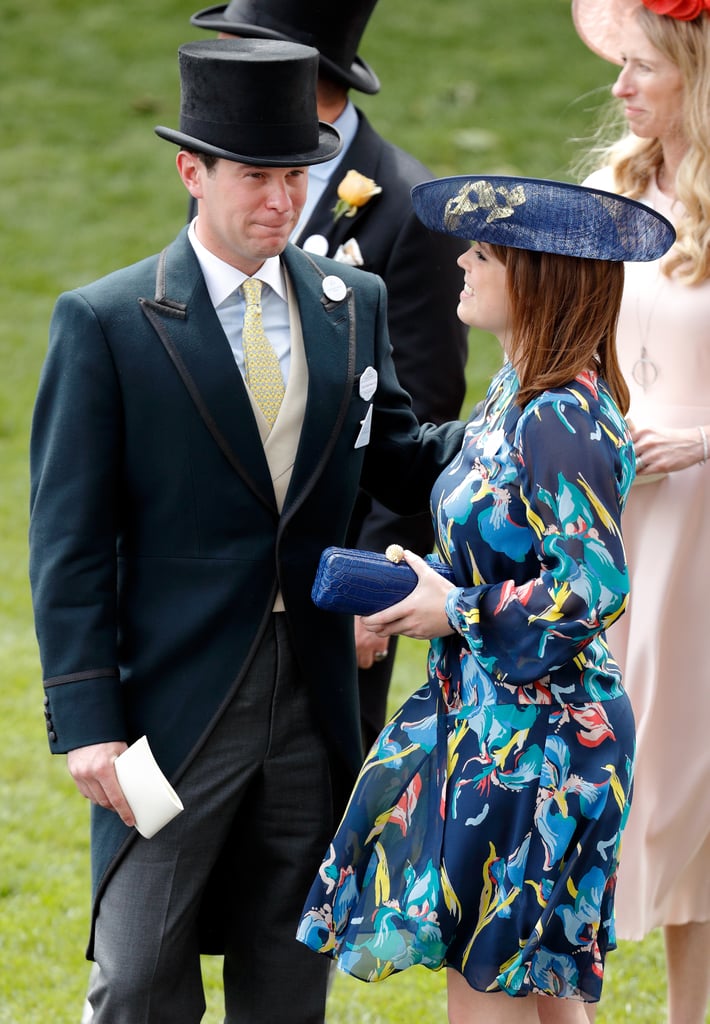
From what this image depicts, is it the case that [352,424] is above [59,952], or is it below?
above

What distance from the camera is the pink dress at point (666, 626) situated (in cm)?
368

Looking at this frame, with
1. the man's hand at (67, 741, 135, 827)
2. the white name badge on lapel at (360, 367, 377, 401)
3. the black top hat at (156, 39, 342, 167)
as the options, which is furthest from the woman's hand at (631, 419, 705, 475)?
the man's hand at (67, 741, 135, 827)

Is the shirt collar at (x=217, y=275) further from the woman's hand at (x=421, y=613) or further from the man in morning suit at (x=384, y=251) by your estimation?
the man in morning suit at (x=384, y=251)

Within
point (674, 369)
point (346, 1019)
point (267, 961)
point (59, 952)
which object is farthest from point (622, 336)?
point (59, 952)

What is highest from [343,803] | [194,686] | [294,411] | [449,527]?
[294,411]

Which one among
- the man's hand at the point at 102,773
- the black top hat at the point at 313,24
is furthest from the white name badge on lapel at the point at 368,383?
the black top hat at the point at 313,24

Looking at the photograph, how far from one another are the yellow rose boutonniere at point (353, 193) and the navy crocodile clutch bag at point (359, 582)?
130 centimetres

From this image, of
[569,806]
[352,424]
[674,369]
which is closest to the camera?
[569,806]

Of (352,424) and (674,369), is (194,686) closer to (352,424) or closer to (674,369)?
(352,424)

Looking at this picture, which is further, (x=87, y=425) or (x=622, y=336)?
(x=622, y=336)

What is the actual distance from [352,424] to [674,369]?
3.16 feet

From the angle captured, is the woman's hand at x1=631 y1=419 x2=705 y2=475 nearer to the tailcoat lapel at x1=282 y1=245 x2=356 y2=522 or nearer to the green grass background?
the tailcoat lapel at x1=282 y1=245 x2=356 y2=522

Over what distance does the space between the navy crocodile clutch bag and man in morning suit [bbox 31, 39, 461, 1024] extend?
0.47ft

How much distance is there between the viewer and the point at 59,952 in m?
4.39
